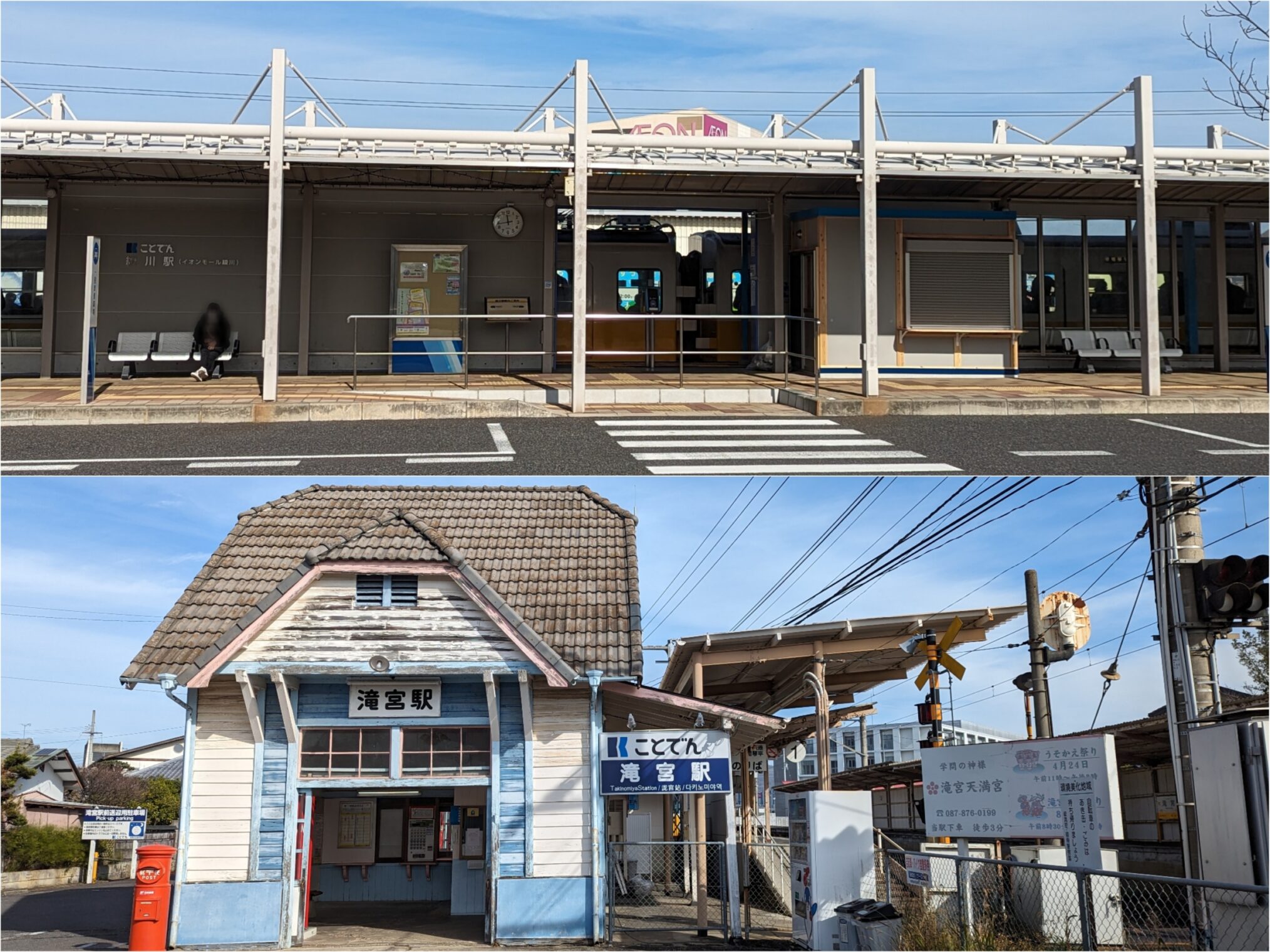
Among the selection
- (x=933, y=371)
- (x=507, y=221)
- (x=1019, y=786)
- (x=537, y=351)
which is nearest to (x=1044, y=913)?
(x=1019, y=786)

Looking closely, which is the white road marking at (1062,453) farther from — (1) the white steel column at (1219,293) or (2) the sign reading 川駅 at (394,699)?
(1) the white steel column at (1219,293)

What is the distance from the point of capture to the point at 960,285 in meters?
23.3

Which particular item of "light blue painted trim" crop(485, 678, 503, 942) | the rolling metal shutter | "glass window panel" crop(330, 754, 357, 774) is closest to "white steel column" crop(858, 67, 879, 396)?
the rolling metal shutter

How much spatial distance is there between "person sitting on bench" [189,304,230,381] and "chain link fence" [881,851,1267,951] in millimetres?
15209

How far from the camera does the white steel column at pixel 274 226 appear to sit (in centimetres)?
1809

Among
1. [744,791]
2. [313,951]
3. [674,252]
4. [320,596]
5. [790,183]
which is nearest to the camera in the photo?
[313,951]

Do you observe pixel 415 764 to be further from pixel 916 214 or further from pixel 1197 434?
pixel 916 214

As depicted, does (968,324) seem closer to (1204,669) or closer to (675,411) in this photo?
(675,411)

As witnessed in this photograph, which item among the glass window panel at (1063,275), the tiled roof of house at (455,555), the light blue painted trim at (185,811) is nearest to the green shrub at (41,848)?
the tiled roof of house at (455,555)

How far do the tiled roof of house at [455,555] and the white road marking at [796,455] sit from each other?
3.41 ft

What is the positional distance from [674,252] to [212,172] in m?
8.83

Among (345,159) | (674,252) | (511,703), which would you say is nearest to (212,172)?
(345,159)

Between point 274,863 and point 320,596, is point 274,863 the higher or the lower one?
the lower one

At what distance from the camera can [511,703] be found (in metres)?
12.9
